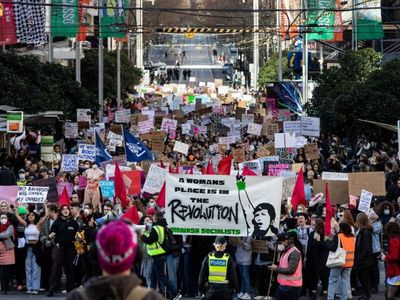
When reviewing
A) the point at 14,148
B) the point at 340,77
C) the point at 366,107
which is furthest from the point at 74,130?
the point at 340,77

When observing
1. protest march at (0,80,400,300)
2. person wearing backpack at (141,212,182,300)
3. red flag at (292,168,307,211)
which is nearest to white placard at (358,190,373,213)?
protest march at (0,80,400,300)

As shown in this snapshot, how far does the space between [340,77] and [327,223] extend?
2693 centimetres

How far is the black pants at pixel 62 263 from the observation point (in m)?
17.3

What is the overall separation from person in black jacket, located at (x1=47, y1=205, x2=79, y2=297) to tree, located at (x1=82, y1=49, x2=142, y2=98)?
44713mm

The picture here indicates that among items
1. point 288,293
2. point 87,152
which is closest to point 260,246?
point 288,293

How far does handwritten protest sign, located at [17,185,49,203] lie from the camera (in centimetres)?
1862

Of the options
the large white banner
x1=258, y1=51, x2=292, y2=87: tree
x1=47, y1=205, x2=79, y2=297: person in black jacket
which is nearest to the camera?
the large white banner

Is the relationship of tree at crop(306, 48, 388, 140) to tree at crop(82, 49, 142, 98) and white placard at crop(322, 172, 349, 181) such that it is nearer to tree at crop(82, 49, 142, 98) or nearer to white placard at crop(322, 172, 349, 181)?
white placard at crop(322, 172, 349, 181)

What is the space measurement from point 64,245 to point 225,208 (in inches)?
85.6

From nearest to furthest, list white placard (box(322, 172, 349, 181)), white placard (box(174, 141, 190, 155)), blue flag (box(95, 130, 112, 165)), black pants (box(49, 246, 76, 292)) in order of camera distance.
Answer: black pants (box(49, 246, 76, 292)) < white placard (box(322, 172, 349, 181)) < blue flag (box(95, 130, 112, 165)) < white placard (box(174, 141, 190, 155))

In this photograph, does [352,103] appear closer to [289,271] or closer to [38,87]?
[38,87]

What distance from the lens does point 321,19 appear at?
47.2 m

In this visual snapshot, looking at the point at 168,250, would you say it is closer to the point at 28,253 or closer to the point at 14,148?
the point at 28,253

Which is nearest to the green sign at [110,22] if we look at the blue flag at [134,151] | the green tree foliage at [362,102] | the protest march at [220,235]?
the green tree foliage at [362,102]
